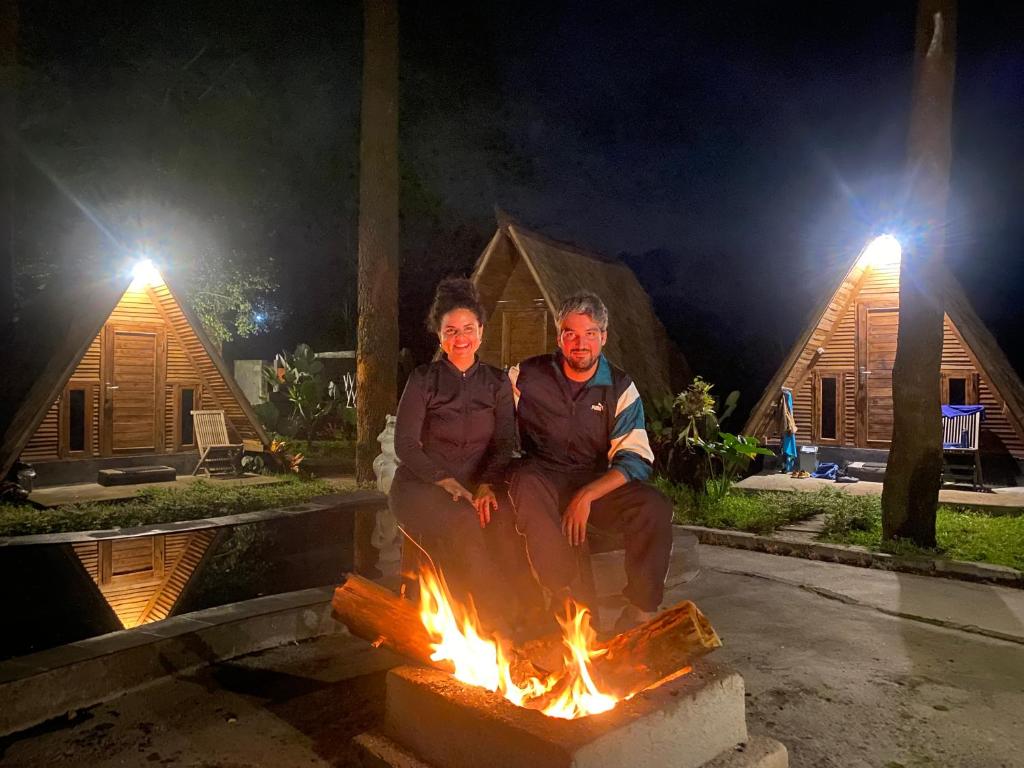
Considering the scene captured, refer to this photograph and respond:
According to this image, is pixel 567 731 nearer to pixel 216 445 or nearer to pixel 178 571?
pixel 178 571

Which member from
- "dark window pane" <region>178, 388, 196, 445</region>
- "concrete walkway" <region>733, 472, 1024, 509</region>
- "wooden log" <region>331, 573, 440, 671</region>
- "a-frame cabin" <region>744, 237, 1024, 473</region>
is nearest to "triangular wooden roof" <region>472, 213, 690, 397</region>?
"concrete walkway" <region>733, 472, 1024, 509</region>

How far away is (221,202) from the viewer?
838 inches

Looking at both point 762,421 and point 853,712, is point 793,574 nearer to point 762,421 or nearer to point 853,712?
point 853,712

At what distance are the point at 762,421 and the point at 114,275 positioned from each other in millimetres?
11792

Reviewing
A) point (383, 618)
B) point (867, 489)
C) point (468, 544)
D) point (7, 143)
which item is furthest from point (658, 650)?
point (7, 143)

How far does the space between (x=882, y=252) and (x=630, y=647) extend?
13447mm

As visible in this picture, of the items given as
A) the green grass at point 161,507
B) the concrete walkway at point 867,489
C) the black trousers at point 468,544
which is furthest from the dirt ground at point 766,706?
the concrete walkway at point 867,489

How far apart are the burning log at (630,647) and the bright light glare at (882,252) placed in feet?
41.6

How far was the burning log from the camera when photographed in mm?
2648

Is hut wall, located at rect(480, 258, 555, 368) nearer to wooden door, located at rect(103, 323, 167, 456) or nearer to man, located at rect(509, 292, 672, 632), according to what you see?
wooden door, located at rect(103, 323, 167, 456)

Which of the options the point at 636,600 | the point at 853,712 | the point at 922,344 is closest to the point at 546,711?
the point at 636,600

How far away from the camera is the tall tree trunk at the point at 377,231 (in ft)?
37.9

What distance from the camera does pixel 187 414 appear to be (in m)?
15.3

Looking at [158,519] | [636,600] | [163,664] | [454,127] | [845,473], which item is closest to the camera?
[636,600]
